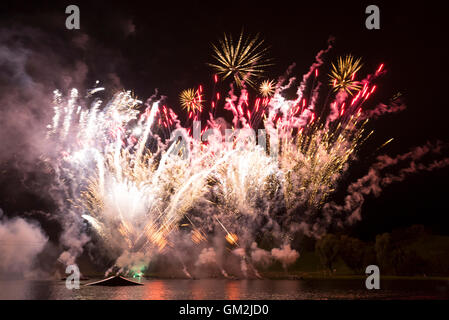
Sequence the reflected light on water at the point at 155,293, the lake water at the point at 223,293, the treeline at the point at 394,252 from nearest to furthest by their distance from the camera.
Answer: the reflected light on water at the point at 155,293 → the lake water at the point at 223,293 → the treeline at the point at 394,252

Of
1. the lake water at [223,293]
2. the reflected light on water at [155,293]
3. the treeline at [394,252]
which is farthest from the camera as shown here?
Result: the treeline at [394,252]

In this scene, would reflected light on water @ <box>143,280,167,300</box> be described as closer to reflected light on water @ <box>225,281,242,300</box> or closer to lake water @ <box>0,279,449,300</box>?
lake water @ <box>0,279,449,300</box>

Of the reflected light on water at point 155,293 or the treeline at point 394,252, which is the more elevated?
the treeline at point 394,252

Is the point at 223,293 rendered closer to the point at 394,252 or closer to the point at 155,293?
the point at 155,293

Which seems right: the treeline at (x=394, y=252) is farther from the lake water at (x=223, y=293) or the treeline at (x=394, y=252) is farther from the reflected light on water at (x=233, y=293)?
the reflected light on water at (x=233, y=293)

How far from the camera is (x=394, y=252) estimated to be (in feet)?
256

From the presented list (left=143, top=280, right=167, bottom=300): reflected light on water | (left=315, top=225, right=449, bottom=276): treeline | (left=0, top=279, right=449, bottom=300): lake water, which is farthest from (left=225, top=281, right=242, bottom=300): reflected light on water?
(left=315, top=225, right=449, bottom=276): treeline

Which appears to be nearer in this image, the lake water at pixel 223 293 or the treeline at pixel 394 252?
the lake water at pixel 223 293

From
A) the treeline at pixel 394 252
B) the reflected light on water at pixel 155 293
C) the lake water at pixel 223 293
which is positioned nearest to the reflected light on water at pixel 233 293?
the lake water at pixel 223 293

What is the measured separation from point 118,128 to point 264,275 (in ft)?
209

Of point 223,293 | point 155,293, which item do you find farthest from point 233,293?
point 155,293

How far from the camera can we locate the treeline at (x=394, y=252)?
257ft
